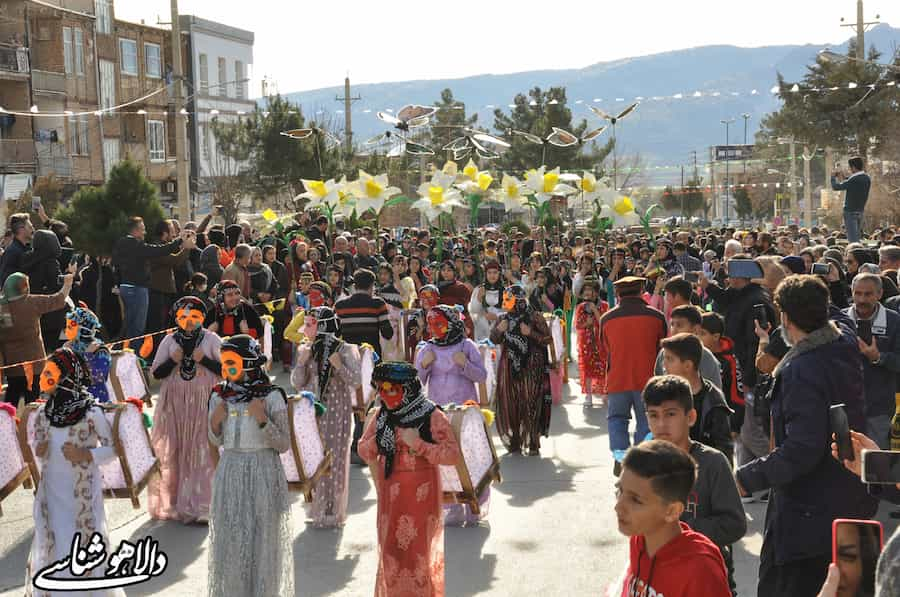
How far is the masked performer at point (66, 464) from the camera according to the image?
672 cm

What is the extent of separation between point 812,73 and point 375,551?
36.0 metres

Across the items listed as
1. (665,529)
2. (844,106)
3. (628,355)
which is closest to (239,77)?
(844,106)

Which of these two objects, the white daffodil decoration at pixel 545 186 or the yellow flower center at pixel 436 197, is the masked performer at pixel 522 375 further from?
the white daffodil decoration at pixel 545 186

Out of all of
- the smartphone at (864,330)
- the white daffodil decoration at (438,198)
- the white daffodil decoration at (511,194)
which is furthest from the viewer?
the white daffodil decoration at (511,194)

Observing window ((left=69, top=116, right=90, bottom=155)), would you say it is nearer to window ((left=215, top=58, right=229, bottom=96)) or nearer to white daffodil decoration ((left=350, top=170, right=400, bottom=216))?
window ((left=215, top=58, right=229, bottom=96))

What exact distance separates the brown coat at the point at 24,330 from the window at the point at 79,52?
127 ft

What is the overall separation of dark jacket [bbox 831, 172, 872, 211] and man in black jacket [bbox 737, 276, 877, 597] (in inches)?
445

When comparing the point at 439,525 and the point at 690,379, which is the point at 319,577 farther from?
the point at 690,379

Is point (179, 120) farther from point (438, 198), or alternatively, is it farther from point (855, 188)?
point (855, 188)

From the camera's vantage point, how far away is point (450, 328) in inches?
383

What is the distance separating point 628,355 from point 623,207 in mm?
11684

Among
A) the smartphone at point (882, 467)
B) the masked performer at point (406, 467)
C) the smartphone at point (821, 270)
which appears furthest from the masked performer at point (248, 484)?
the smartphone at point (821, 270)

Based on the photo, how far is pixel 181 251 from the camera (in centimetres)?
1588

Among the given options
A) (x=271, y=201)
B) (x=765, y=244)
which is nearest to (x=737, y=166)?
(x=271, y=201)
